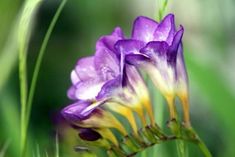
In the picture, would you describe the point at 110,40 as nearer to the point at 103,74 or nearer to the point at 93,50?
the point at 103,74

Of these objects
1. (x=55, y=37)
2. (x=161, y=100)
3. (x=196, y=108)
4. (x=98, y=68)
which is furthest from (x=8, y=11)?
(x=98, y=68)

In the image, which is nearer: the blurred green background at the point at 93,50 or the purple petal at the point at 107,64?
the purple petal at the point at 107,64

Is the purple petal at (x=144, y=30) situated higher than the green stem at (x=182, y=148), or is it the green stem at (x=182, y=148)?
the purple petal at (x=144, y=30)

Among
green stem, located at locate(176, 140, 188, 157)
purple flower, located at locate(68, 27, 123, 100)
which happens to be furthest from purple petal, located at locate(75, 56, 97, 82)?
green stem, located at locate(176, 140, 188, 157)

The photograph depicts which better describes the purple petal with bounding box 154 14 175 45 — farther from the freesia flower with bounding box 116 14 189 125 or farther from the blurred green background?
the blurred green background

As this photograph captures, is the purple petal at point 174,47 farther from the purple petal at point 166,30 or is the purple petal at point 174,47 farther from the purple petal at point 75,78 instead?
the purple petal at point 75,78

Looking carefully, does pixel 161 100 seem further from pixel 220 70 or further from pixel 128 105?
pixel 220 70

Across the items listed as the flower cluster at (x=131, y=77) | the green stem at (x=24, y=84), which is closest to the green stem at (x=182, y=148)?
the flower cluster at (x=131, y=77)

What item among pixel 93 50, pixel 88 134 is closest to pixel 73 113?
pixel 88 134
